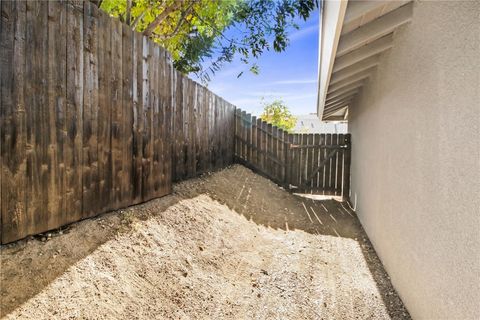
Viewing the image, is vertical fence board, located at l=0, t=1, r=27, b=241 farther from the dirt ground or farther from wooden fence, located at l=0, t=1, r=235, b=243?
the dirt ground

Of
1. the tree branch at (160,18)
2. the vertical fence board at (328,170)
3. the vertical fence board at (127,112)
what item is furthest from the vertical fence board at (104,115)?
the vertical fence board at (328,170)

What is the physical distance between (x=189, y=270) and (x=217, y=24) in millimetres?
6241

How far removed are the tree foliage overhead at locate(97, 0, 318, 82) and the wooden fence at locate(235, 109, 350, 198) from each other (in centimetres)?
175

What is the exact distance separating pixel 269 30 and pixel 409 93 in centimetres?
463

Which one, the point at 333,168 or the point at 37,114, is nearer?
the point at 37,114

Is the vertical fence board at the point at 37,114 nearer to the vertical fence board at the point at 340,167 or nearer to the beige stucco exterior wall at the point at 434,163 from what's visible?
the beige stucco exterior wall at the point at 434,163

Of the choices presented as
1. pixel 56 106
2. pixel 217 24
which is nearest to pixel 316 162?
pixel 217 24

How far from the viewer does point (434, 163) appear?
2.08 m

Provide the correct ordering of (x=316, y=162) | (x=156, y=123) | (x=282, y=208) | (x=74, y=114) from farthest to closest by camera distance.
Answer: (x=316, y=162)
(x=282, y=208)
(x=156, y=123)
(x=74, y=114)

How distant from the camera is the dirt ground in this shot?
1.99 m

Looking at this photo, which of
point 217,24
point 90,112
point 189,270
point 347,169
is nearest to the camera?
point 90,112

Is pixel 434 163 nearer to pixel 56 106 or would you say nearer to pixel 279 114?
pixel 56 106

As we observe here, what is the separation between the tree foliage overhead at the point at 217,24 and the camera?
5926 millimetres

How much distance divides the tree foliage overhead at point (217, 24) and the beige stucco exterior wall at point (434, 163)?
11.5 feet
